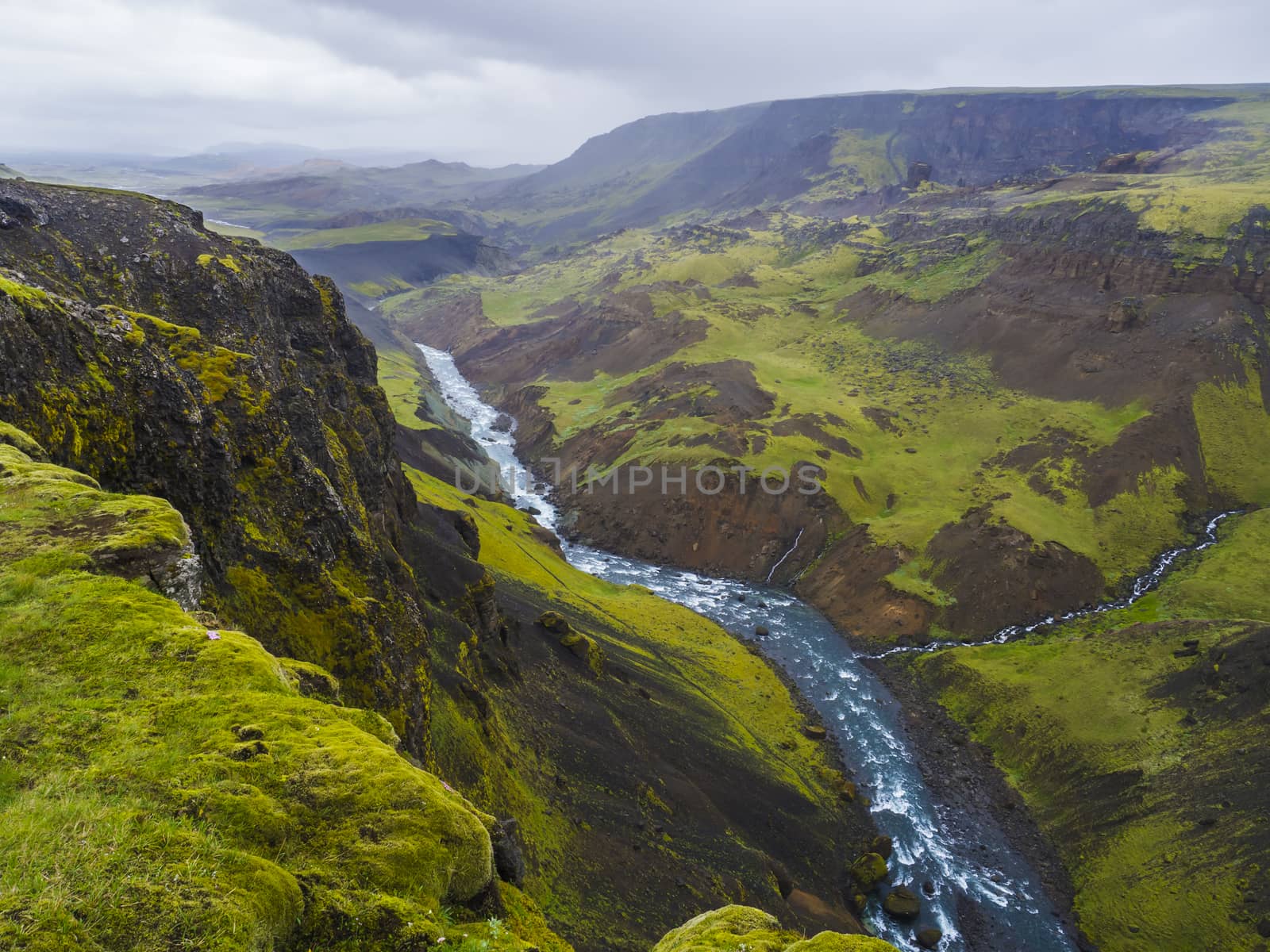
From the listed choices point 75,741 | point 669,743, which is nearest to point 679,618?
point 669,743

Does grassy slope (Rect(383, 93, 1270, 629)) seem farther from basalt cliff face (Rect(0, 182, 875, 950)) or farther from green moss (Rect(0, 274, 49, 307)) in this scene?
green moss (Rect(0, 274, 49, 307))

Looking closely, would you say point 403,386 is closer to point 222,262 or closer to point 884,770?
point 222,262

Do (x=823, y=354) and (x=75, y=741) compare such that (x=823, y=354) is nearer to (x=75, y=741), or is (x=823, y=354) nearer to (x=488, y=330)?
(x=488, y=330)

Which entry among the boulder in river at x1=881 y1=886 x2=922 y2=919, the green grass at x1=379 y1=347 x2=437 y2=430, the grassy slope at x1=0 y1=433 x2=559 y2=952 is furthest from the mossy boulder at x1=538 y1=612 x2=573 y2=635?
the green grass at x1=379 y1=347 x2=437 y2=430

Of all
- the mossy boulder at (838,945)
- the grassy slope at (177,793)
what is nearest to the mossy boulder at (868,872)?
the grassy slope at (177,793)

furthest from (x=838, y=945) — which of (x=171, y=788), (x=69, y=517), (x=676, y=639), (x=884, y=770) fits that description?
(x=676, y=639)

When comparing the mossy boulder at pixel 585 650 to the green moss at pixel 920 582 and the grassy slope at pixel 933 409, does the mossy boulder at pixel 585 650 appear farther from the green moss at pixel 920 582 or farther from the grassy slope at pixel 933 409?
the grassy slope at pixel 933 409

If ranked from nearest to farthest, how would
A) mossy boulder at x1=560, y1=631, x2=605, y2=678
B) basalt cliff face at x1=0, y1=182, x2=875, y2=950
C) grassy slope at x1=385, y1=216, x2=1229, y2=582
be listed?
basalt cliff face at x1=0, y1=182, x2=875, y2=950, mossy boulder at x1=560, y1=631, x2=605, y2=678, grassy slope at x1=385, y1=216, x2=1229, y2=582
